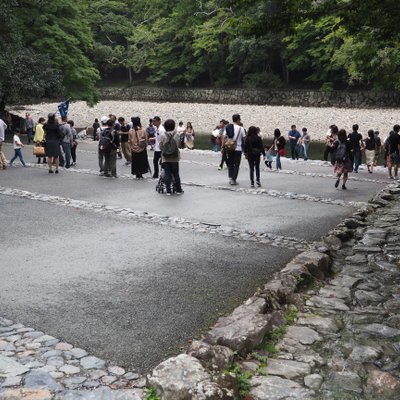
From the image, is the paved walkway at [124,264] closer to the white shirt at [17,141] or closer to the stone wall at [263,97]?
the white shirt at [17,141]

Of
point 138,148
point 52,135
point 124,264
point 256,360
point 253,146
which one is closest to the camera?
point 256,360

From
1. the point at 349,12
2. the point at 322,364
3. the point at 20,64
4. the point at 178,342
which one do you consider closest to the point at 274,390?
the point at 322,364

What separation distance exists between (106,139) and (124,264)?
26.7 feet

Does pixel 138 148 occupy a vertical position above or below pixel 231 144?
below

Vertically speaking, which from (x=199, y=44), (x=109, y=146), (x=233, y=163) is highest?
(x=199, y=44)

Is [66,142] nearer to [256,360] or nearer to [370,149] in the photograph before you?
[370,149]

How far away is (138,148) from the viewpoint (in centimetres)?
1417

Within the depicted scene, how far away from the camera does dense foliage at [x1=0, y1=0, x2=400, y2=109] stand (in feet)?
27.9

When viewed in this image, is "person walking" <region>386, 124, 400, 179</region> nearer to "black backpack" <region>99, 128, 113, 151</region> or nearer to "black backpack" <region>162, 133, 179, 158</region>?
"black backpack" <region>162, 133, 179, 158</region>

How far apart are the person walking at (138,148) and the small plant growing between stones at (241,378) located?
10540mm

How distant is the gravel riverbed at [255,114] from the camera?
3994cm

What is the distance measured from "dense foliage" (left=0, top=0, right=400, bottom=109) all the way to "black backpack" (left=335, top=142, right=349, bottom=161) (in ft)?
8.29

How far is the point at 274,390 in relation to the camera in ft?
12.3

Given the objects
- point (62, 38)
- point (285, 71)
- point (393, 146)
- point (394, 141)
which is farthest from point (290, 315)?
point (285, 71)
